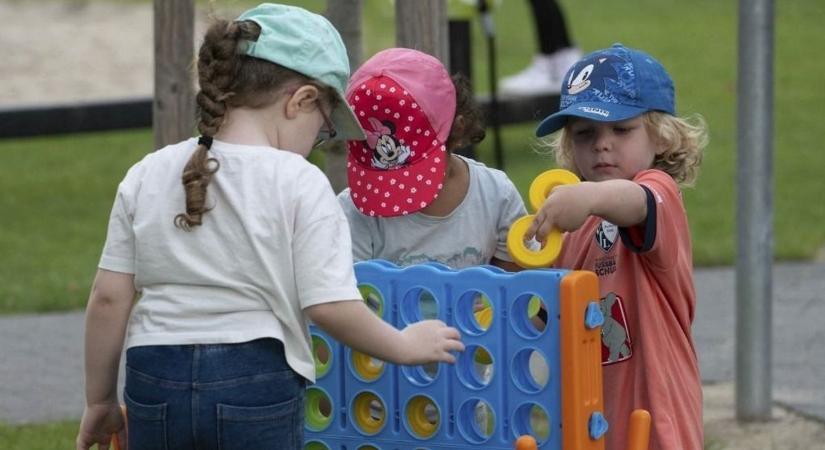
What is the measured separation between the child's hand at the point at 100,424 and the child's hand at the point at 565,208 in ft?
2.97

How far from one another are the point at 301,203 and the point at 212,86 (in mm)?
278

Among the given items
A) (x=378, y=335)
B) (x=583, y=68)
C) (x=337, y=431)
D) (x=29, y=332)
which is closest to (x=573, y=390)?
(x=378, y=335)

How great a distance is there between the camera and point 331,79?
2797 mm

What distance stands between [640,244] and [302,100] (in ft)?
2.50

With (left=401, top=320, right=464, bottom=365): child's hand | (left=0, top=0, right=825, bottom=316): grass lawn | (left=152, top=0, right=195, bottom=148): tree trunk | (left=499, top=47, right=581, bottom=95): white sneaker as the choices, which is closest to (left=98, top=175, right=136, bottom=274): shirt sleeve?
(left=401, top=320, right=464, bottom=365): child's hand

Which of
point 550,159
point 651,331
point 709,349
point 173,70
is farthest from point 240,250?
point 550,159

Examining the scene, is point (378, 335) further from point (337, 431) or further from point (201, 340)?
point (337, 431)

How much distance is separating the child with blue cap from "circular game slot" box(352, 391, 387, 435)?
497 millimetres

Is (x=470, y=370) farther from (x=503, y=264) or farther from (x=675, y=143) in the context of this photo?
(x=675, y=143)

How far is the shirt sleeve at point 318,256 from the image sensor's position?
2643 millimetres

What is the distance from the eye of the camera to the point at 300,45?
276cm

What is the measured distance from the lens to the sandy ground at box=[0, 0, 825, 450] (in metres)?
14.0

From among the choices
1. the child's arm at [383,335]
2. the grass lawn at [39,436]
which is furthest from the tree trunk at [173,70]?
the child's arm at [383,335]

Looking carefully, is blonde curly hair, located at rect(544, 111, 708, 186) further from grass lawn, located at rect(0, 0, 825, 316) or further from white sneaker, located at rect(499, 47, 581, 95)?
white sneaker, located at rect(499, 47, 581, 95)
